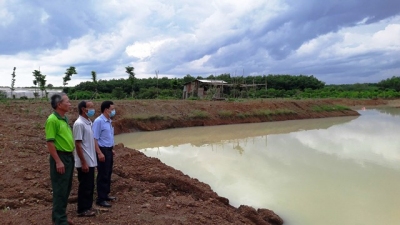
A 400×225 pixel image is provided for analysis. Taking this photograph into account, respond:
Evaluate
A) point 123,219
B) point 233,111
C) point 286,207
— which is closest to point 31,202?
point 123,219

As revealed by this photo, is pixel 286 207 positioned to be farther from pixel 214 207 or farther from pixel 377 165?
pixel 377 165

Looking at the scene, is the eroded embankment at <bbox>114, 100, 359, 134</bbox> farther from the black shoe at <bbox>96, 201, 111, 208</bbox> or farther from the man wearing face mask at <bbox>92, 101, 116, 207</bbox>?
the black shoe at <bbox>96, 201, 111, 208</bbox>

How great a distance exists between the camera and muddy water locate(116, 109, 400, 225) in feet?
17.7

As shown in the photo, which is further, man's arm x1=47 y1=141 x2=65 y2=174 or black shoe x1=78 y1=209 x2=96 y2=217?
black shoe x1=78 y1=209 x2=96 y2=217

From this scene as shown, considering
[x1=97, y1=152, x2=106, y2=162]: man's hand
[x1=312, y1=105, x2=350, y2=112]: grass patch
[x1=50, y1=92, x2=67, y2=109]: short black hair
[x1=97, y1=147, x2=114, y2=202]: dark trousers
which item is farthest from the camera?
[x1=312, y1=105, x2=350, y2=112]: grass patch

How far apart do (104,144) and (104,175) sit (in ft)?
1.34

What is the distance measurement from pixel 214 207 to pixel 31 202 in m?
2.40

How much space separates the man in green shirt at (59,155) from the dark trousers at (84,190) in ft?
1.20

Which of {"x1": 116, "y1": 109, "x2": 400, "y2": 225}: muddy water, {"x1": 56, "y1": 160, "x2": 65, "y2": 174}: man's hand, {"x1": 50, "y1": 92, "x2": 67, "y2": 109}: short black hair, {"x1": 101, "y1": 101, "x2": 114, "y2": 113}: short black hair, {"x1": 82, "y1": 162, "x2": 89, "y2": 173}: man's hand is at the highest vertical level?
{"x1": 50, "y1": 92, "x2": 67, "y2": 109}: short black hair

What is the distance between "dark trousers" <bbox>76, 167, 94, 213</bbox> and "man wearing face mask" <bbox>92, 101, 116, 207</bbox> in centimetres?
43

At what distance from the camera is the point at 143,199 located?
14.6ft

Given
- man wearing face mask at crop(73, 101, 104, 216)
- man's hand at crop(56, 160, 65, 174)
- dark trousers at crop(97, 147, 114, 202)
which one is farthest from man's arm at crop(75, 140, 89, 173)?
dark trousers at crop(97, 147, 114, 202)

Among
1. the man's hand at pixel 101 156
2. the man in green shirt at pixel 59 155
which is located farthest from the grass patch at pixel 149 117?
the man in green shirt at pixel 59 155

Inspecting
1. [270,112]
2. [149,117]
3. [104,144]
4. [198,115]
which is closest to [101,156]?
[104,144]
